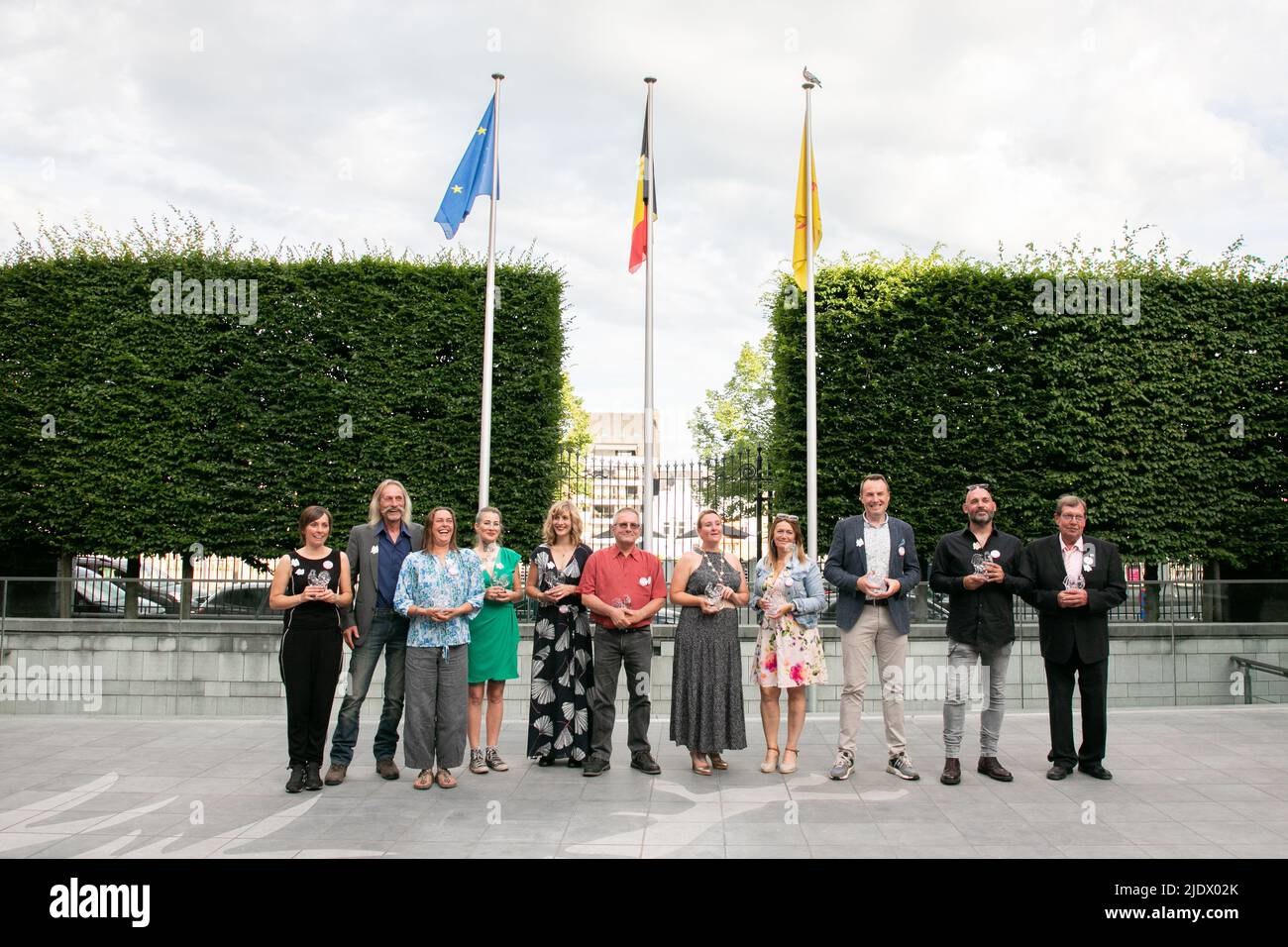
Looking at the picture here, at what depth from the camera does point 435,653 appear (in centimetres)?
630

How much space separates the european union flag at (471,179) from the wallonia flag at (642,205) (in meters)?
1.83

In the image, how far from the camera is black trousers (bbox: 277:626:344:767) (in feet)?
20.0

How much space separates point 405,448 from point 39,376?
5.21 m

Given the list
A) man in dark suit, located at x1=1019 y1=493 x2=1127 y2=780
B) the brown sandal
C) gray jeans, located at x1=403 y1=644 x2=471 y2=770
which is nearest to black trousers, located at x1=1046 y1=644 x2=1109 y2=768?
man in dark suit, located at x1=1019 y1=493 x2=1127 y2=780

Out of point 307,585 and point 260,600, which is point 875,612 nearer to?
point 307,585

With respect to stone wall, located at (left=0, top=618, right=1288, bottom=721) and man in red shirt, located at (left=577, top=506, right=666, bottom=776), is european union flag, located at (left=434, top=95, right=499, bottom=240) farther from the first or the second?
man in red shirt, located at (left=577, top=506, right=666, bottom=776)

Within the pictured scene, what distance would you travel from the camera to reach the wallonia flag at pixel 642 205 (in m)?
11.3

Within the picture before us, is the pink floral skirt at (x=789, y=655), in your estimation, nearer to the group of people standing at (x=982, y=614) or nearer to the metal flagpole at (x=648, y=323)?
the group of people standing at (x=982, y=614)

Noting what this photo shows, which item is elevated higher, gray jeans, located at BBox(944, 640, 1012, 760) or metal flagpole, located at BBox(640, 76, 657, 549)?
metal flagpole, located at BBox(640, 76, 657, 549)

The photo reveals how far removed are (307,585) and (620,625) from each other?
2.17m

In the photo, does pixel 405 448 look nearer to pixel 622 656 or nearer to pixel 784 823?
pixel 622 656

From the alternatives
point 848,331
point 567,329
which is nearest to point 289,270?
point 567,329

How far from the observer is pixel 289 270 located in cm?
1275

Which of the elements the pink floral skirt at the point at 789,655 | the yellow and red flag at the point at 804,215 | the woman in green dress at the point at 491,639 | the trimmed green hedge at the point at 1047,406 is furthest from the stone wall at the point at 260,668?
the yellow and red flag at the point at 804,215
